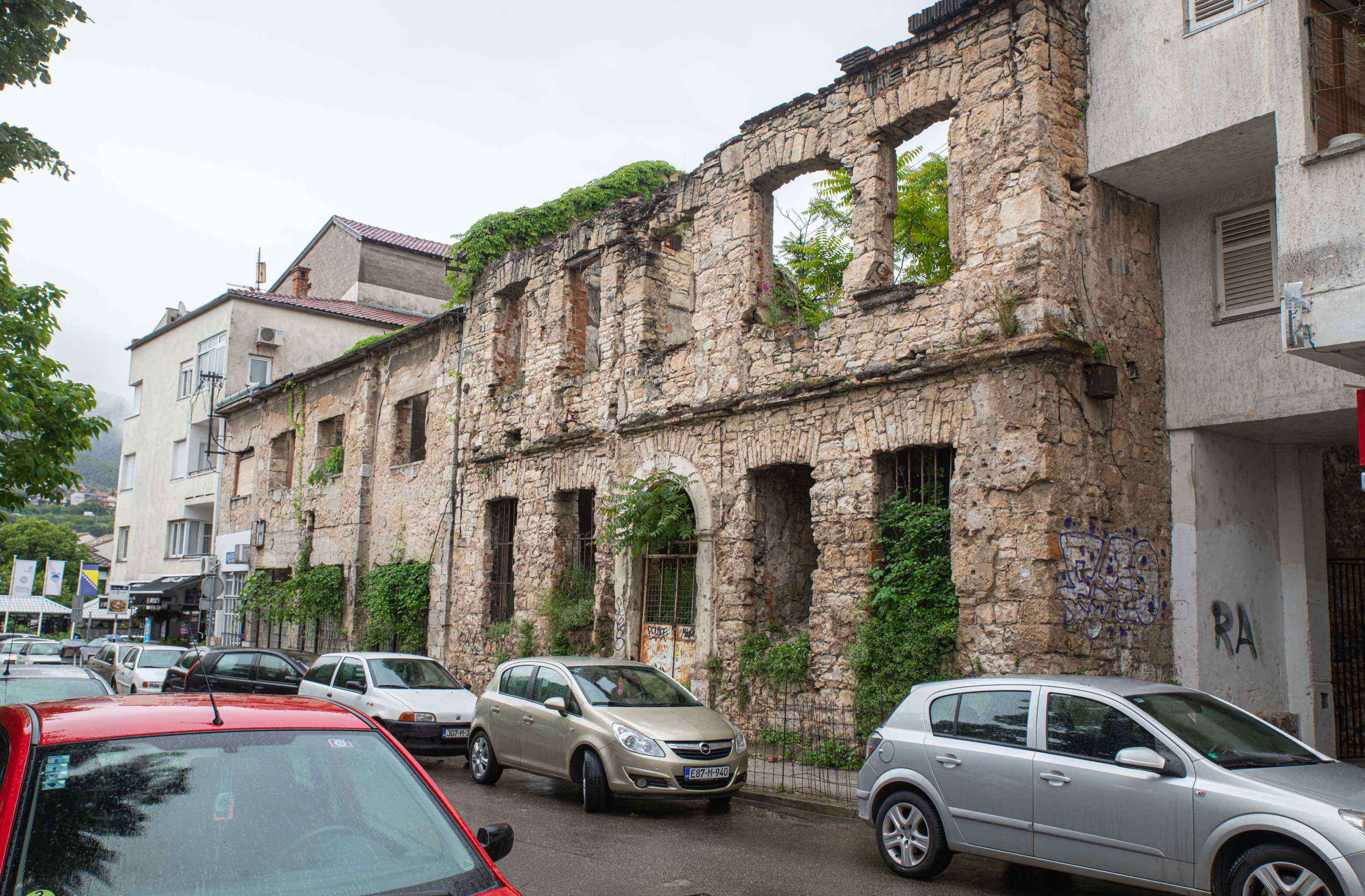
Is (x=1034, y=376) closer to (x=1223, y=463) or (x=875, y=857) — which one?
(x=1223, y=463)

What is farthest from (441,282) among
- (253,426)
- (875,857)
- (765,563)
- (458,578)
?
(875,857)

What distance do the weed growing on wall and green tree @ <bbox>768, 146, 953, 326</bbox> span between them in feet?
19.2

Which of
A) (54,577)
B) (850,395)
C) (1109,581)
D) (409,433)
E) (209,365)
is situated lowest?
(54,577)

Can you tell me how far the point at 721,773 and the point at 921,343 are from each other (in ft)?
18.3

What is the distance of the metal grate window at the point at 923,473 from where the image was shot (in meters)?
12.3

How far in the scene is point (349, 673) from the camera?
45.4 ft

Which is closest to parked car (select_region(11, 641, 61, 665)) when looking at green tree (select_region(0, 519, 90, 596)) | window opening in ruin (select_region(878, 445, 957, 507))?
window opening in ruin (select_region(878, 445, 957, 507))

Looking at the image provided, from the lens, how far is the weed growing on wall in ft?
37.7

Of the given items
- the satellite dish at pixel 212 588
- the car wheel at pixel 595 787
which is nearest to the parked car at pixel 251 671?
the car wheel at pixel 595 787

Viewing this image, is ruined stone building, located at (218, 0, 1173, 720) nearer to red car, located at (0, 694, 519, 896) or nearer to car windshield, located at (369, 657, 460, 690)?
car windshield, located at (369, 657, 460, 690)

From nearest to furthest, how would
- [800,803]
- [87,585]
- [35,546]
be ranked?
[800,803]
[87,585]
[35,546]

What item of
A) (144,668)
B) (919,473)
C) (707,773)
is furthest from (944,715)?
(144,668)

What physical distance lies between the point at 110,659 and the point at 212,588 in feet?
8.46

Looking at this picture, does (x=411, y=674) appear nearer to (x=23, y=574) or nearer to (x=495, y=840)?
(x=495, y=840)
